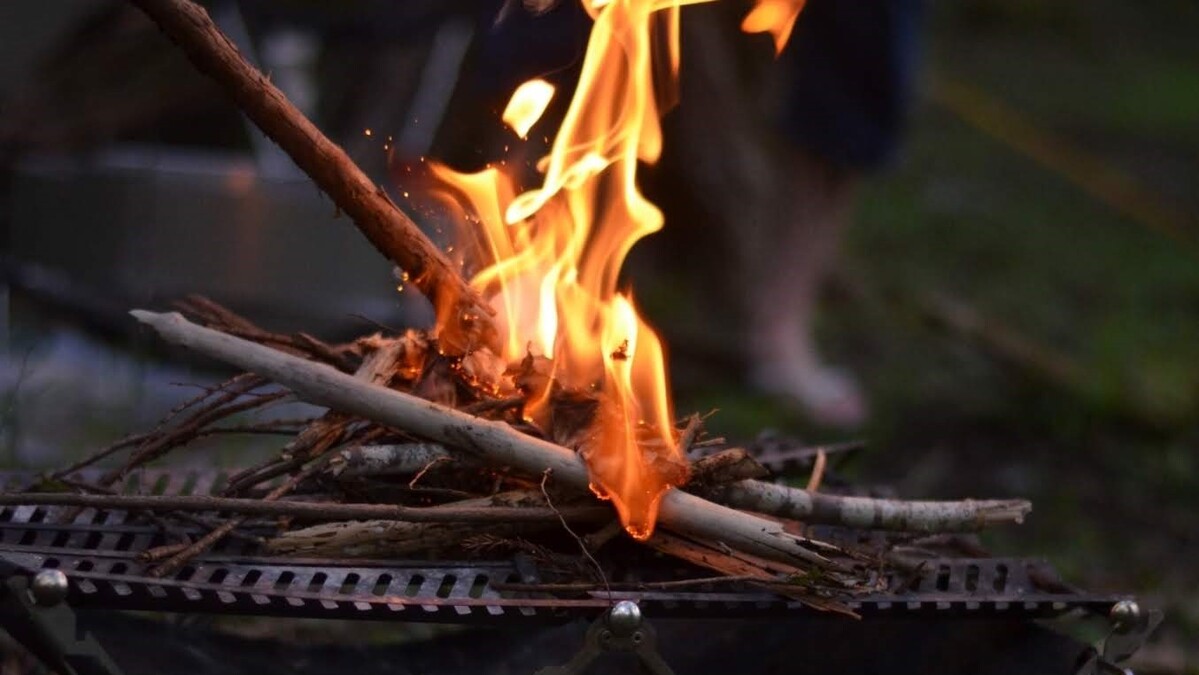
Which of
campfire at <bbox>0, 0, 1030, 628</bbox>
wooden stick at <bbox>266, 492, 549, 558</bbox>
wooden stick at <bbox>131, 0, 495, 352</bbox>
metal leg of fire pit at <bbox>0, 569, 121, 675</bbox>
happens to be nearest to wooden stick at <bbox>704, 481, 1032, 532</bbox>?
campfire at <bbox>0, 0, 1030, 628</bbox>

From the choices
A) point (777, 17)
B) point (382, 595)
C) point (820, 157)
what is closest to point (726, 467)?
point (382, 595)

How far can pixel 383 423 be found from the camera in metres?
1.78

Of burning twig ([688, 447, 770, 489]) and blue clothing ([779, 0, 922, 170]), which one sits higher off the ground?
blue clothing ([779, 0, 922, 170])

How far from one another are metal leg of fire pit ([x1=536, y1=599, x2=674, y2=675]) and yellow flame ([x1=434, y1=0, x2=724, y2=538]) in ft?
1.36

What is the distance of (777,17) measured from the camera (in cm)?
225

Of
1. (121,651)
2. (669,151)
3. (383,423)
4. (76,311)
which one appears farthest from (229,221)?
(383,423)

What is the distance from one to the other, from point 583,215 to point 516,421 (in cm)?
34

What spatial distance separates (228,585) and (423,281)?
477 millimetres

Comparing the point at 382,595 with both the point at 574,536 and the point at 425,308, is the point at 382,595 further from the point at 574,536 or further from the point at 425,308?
the point at 425,308

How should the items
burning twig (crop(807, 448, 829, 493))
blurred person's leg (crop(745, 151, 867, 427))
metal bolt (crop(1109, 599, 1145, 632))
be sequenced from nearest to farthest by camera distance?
metal bolt (crop(1109, 599, 1145, 632)), burning twig (crop(807, 448, 829, 493)), blurred person's leg (crop(745, 151, 867, 427))


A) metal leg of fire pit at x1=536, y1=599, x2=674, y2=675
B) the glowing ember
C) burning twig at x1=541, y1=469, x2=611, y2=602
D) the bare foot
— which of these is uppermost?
the glowing ember

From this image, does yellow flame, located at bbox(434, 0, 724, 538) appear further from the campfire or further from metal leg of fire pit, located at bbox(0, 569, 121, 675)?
metal leg of fire pit, located at bbox(0, 569, 121, 675)

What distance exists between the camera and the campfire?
176 cm

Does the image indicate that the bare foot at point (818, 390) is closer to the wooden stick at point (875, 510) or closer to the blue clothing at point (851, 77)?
the blue clothing at point (851, 77)
